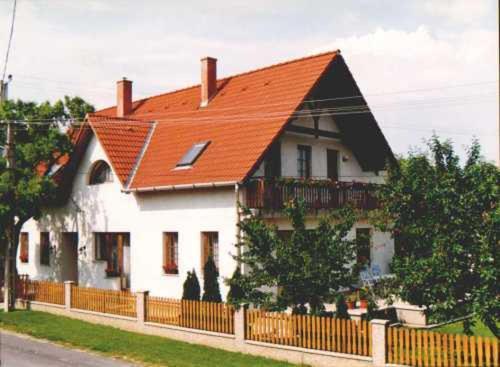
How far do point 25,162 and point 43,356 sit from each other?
377 inches

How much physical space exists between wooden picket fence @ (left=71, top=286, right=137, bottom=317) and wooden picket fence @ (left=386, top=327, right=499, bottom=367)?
8.52 m

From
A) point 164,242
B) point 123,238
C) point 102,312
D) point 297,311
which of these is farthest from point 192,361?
point 123,238

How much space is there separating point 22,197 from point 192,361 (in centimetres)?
1061

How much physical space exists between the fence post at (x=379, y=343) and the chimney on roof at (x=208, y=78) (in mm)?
14417

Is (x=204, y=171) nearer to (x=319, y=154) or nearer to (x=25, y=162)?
(x=319, y=154)

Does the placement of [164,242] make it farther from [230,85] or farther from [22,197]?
[230,85]

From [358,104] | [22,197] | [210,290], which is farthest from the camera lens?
[358,104]

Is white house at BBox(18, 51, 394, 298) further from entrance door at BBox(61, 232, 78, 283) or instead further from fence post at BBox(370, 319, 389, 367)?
fence post at BBox(370, 319, 389, 367)

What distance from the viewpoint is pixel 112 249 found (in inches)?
939

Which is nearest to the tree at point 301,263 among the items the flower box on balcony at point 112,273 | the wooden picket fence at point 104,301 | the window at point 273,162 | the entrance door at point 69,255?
the wooden picket fence at point 104,301

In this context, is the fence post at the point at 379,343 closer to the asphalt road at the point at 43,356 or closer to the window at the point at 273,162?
the asphalt road at the point at 43,356

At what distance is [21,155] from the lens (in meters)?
22.1

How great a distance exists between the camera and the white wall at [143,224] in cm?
1934

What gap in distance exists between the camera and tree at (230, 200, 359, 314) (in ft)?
45.9
